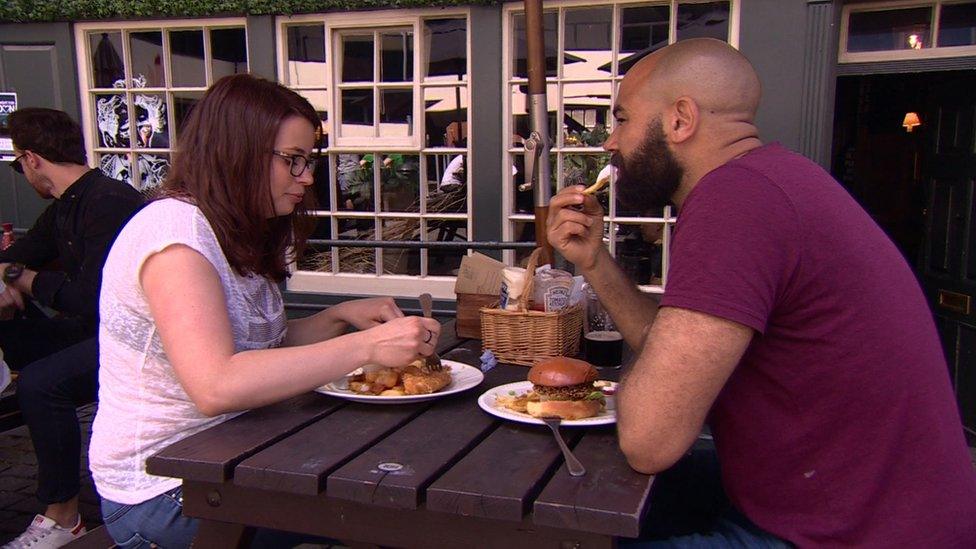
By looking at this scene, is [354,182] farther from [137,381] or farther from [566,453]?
[566,453]

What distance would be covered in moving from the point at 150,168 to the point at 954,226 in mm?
5995

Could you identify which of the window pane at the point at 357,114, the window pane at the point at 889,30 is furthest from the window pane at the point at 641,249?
the window pane at the point at 357,114

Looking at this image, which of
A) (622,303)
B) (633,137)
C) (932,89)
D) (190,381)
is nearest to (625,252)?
(932,89)

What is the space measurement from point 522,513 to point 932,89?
5123 millimetres

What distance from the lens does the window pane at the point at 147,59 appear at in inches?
237

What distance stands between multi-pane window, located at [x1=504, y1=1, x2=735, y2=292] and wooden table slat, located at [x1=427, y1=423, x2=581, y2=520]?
3596 millimetres

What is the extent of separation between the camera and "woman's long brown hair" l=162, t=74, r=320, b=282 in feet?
6.02

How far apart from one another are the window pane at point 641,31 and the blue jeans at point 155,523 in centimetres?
419

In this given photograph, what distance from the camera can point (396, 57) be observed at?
5.58 metres

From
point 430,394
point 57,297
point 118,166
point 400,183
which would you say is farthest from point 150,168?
point 430,394

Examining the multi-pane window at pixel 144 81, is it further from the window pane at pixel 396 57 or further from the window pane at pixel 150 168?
the window pane at pixel 396 57

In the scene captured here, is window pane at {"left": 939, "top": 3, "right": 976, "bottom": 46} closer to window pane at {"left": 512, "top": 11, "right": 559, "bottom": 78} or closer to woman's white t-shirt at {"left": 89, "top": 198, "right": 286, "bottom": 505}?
window pane at {"left": 512, "top": 11, "right": 559, "bottom": 78}

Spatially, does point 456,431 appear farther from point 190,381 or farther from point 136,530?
point 136,530

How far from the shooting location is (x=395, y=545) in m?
1.45
